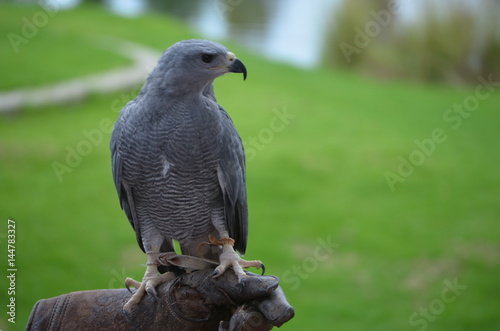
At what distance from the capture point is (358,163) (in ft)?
23.2

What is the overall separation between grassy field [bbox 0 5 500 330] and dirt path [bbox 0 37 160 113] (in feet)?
0.45

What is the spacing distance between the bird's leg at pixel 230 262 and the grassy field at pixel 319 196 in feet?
8.69

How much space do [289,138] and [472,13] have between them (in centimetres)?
489

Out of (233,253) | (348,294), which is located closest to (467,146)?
(348,294)

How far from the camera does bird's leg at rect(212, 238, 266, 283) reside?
85.2 inches

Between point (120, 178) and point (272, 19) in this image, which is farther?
point (272, 19)

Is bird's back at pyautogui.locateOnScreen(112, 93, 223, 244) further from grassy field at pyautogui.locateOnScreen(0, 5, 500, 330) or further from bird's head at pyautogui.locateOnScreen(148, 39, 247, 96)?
grassy field at pyautogui.locateOnScreen(0, 5, 500, 330)

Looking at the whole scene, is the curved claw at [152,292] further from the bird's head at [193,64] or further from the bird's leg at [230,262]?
the bird's head at [193,64]

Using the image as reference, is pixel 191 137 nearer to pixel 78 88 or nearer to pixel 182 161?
pixel 182 161

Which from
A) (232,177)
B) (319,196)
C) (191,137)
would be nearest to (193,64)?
(191,137)

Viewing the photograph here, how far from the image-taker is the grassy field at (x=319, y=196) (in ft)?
16.3

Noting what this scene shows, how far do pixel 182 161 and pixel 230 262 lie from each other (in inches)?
17.0

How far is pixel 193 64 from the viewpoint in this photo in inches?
80.7

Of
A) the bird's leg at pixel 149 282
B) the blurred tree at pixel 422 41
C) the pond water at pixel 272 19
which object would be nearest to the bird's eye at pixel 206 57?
the bird's leg at pixel 149 282
